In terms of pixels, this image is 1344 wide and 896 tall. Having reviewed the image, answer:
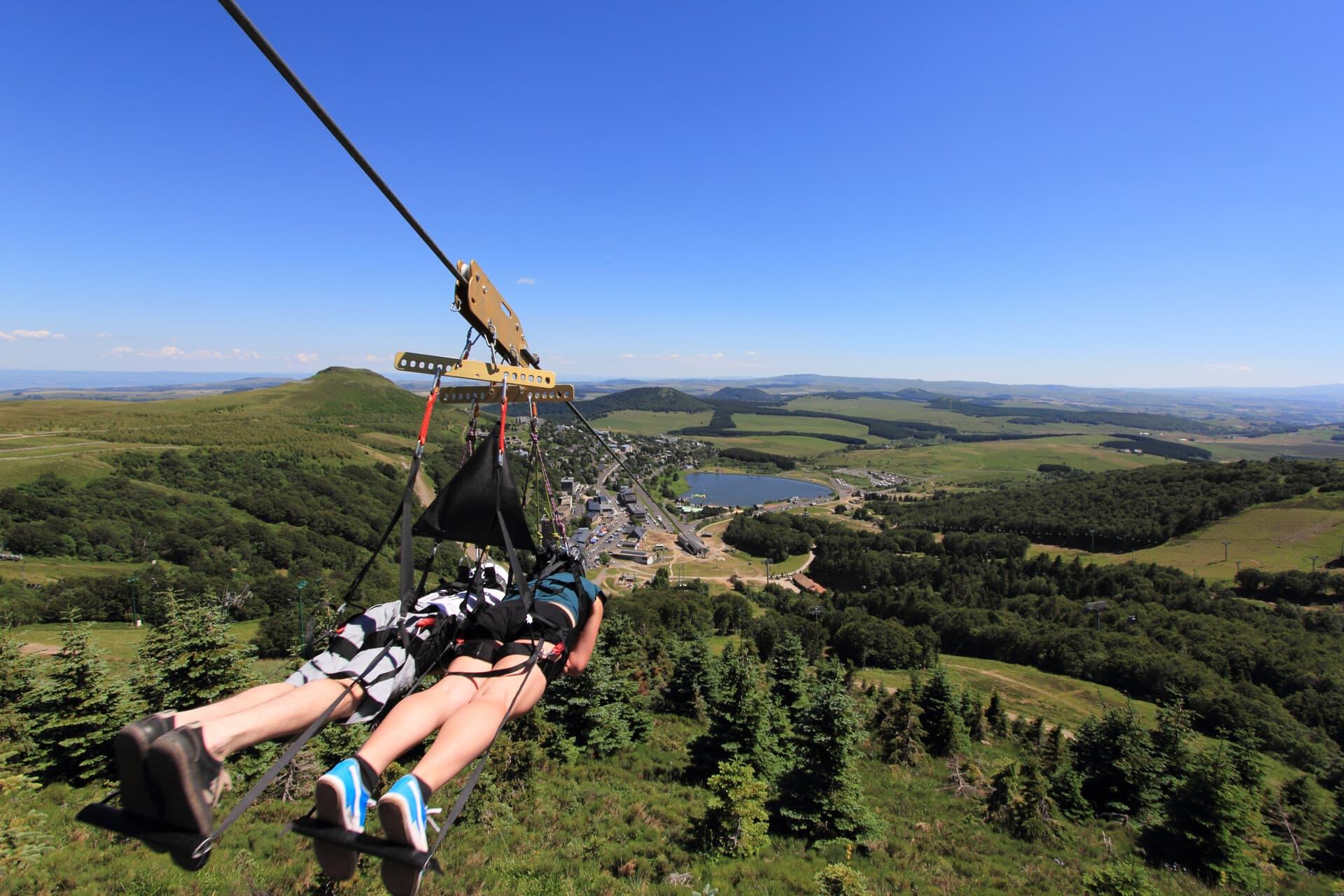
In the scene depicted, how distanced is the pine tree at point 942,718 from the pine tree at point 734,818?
1750cm

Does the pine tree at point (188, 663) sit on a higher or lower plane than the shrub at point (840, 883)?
higher

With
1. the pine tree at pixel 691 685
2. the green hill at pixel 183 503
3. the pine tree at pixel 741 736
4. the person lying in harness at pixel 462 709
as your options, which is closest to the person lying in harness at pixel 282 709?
the person lying in harness at pixel 462 709

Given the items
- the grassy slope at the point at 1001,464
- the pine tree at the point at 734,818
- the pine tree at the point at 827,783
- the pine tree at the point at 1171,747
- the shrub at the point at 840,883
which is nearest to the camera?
the shrub at the point at 840,883

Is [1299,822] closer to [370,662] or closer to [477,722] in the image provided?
[477,722]

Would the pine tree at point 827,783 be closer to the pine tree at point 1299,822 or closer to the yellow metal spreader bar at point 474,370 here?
the yellow metal spreader bar at point 474,370

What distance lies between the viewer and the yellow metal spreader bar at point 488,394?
586 centimetres

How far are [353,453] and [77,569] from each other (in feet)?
187

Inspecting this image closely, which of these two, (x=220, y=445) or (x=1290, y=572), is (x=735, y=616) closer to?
(x=1290, y=572)

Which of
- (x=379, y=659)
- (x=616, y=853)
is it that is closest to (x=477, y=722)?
(x=379, y=659)

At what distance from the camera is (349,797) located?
3.09 metres

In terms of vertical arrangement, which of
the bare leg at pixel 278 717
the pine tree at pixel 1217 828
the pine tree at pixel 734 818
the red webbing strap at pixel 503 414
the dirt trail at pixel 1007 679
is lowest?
the dirt trail at pixel 1007 679

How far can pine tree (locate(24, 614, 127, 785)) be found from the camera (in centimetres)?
1212

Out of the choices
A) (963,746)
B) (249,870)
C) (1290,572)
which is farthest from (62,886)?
(1290,572)

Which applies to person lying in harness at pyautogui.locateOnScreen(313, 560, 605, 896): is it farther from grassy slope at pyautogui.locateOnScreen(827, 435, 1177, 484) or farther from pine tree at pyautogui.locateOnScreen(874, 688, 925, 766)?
grassy slope at pyautogui.locateOnScreen(827, 435, 1177, 484)
